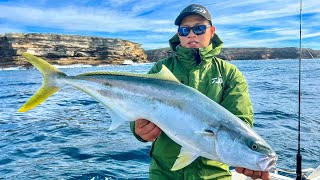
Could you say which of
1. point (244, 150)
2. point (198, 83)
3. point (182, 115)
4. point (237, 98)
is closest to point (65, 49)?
point (198, 83)

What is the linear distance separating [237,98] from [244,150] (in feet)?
2.82

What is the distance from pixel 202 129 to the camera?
3273 mm

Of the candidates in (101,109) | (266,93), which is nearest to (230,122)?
(101,109)

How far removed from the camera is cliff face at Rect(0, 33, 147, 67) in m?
120

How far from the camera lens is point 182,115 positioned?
3.39m

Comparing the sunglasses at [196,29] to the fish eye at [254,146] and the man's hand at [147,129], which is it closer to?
the man's hand at [147,129]

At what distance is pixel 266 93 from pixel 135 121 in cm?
2112

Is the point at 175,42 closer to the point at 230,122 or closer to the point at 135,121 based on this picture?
the point at 135,121

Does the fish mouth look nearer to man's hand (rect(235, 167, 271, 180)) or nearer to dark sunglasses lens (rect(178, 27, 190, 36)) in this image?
man's hand (rect(235, 167, 271, 180))

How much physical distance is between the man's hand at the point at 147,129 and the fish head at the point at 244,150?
69cm

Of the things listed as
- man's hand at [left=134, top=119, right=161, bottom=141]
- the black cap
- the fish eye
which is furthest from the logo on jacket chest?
the fish eye

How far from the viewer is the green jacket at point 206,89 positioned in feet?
12.7

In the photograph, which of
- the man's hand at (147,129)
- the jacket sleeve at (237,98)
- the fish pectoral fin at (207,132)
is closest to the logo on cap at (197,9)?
the jacket sleeve at (237,98)

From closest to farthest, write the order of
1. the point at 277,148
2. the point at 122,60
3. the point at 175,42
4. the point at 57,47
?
the point at 175,42
the point at 277,148
the point at 57,47
the point at 122,60
